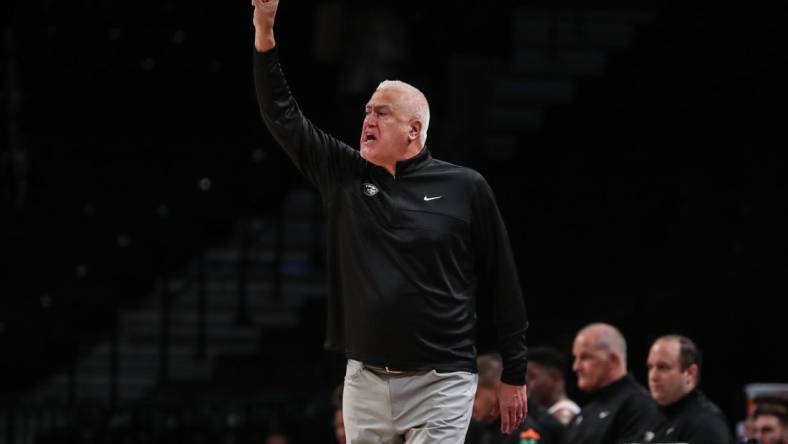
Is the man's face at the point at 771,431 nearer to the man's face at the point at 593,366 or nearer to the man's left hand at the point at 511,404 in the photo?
the man's face at the point at 593,366

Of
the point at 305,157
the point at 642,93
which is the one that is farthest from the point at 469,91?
the point at 305,157

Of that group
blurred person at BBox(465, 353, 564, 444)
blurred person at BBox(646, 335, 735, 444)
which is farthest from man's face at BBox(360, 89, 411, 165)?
blurred person at BBox(646, 335, 735, 444)

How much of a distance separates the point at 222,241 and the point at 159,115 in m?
1.54

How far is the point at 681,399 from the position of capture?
7391 mm

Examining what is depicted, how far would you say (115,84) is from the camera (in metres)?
16.1

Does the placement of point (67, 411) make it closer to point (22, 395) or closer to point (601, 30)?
point (22, 395)

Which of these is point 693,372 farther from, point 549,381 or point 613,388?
point 549,381

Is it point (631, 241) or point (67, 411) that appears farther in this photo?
point (67, 411)

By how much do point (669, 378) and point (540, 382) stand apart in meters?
1.32

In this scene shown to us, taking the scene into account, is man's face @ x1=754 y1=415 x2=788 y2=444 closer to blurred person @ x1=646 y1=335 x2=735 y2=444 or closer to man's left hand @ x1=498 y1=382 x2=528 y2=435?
blurred person @ x1=646 y1=335 x2=735 y2=444

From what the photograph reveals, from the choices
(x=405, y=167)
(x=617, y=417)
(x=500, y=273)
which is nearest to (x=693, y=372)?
(x=617, y=417)

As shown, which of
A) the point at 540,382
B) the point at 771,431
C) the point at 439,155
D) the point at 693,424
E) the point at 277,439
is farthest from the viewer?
the point at 439,155

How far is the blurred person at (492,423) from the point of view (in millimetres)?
7184

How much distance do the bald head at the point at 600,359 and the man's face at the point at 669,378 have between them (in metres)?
0.35
